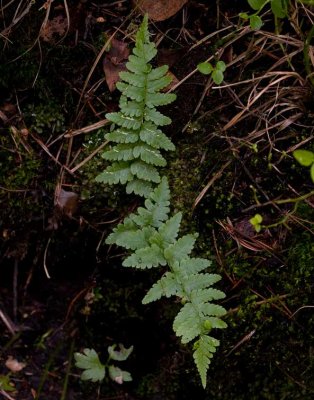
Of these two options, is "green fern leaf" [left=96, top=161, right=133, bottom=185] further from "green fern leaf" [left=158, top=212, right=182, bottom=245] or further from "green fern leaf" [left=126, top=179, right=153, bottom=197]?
"green fern leaf" [left=158, top=212, right=182, bottom=245]

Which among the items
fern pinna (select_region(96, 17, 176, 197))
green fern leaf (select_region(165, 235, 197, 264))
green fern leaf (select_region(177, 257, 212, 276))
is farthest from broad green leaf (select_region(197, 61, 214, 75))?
green fern leaf (select_region(177, 257, 212, 276))

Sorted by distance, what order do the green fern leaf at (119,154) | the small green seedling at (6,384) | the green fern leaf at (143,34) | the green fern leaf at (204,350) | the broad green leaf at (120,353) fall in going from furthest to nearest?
the broad green leaf at (120,353), the small green seedling at (6,384), the green fern leaf at (119,154), the green fern leaf at (143,34), the green fern leaf at (204,350)

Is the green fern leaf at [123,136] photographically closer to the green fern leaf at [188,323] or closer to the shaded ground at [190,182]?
the shaded ground at [190,182]

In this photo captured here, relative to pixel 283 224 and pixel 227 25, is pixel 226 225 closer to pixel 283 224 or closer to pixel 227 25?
pixel 283 224

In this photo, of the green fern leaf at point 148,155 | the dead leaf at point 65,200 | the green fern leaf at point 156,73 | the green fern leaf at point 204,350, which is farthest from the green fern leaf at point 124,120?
the green fern leaf at point 204,350

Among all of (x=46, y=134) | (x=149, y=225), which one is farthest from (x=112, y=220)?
(x=46, y=134)

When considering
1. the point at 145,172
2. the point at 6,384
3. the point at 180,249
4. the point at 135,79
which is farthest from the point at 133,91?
the point at 6,384

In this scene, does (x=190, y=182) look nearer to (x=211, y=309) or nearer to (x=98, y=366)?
(x=211, y=309)
